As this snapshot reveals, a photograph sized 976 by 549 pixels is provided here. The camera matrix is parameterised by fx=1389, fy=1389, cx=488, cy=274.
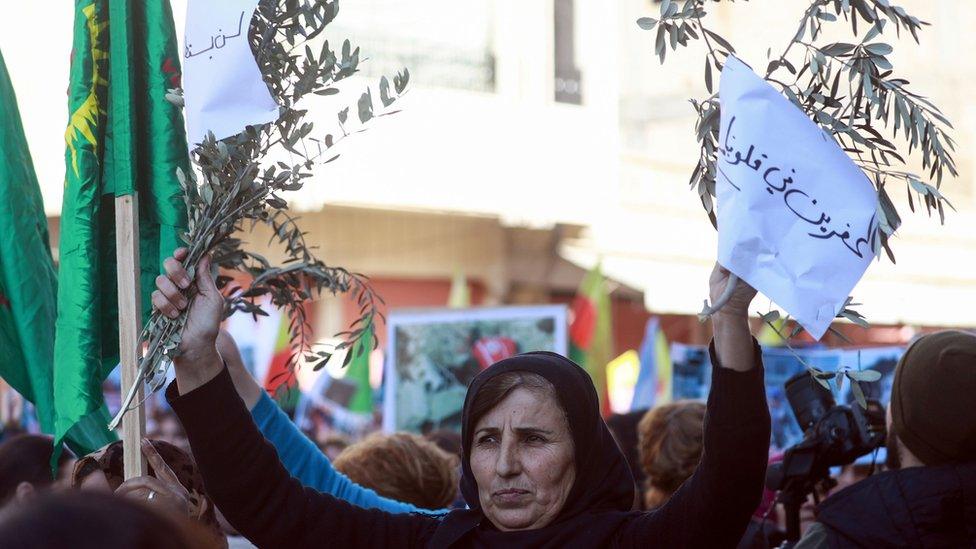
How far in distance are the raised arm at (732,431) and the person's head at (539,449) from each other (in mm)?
256

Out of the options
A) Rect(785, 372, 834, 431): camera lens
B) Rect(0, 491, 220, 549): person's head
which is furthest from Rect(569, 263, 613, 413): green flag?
Rect(0, 491, 220, 549): person's head

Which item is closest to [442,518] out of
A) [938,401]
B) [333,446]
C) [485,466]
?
[485,466]

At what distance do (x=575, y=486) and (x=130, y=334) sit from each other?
0.93m

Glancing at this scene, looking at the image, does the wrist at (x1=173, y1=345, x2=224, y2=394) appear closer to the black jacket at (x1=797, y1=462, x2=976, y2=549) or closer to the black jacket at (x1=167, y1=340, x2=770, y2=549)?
the black jacket at (x1=167, y1=340, x2=770, y2=549)

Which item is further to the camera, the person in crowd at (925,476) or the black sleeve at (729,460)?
the person in crowd at (925,476)

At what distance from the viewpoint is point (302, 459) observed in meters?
3.42

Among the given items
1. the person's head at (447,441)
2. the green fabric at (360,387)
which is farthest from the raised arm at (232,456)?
the green fabric at (360,387)

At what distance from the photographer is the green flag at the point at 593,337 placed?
882 centimetres

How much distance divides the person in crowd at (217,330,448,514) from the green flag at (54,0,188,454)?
35 cm

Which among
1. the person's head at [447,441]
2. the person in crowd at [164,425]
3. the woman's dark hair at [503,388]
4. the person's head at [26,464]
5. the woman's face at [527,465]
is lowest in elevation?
the person in crowd at [164,425]

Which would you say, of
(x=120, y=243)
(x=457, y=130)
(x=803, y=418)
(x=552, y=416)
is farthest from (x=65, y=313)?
(x=457, y=130)

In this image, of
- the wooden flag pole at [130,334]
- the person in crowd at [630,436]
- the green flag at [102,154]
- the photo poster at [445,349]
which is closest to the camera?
the wooden flag pole at [130,334]

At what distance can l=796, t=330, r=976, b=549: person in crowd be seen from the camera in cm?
282

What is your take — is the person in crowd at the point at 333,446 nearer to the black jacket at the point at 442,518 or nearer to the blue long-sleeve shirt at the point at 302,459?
the blue long-sleeve shirt at the point at 302,459
